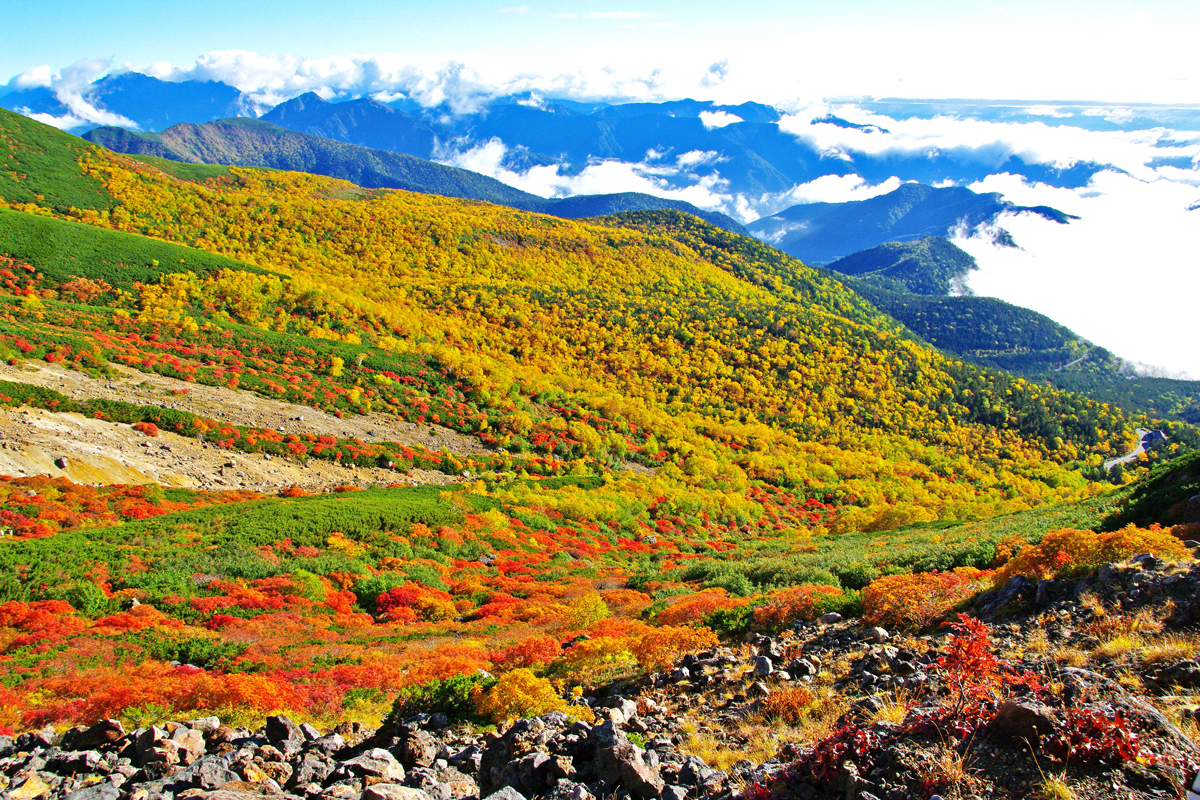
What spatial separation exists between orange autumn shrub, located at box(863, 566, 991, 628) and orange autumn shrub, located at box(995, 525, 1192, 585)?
119 centimetres

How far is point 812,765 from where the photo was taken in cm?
734

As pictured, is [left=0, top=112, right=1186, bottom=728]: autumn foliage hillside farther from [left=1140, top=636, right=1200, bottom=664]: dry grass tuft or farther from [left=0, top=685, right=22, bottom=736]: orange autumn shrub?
[left=1140, top=636, right=1200, bottom=664]: dry grass tuft

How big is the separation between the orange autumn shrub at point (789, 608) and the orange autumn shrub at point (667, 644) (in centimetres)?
178

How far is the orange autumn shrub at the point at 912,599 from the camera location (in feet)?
46.6

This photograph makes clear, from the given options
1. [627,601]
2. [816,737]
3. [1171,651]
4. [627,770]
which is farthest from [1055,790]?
[627,601]

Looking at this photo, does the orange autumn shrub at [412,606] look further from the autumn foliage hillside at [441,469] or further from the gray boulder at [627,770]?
the gray boulder at [627,770]

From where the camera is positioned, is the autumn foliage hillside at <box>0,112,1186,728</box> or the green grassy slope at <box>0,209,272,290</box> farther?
the green grassy slope at <box>0,209,272,290</box>

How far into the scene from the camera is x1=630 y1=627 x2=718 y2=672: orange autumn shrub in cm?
1459

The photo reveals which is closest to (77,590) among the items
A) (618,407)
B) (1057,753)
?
(1057,753)

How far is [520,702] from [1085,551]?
14.2 m

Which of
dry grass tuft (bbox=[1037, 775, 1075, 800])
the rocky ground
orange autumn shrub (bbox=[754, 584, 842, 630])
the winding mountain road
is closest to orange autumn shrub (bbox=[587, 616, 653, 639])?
the rocky ground

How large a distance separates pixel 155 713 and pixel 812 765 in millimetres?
12800

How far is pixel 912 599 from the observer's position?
14602 mm

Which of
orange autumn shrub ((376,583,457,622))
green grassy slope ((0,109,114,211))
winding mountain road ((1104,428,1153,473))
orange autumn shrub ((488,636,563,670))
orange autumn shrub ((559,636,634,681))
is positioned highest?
green grassy slope ((0,109,114,211))
